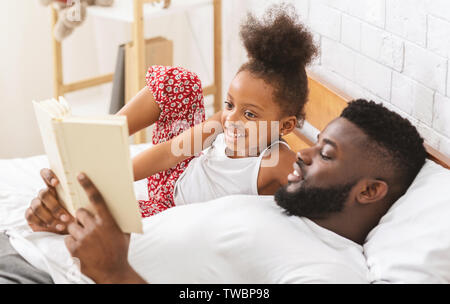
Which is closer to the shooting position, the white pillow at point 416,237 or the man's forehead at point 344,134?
the white pillow at point 416,237

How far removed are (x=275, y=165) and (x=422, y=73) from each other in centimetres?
39

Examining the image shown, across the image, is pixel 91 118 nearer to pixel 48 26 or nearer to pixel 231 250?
pixel 231 250

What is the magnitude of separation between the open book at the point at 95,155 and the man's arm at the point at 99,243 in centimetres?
1

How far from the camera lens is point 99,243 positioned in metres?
1.05

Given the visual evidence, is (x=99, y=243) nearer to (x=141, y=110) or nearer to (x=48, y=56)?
(x=141, y=110)

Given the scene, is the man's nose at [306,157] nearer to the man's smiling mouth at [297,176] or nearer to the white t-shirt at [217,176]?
the man's smiling mouth at [297,176]

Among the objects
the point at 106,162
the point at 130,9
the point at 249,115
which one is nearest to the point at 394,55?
the point at 249,115

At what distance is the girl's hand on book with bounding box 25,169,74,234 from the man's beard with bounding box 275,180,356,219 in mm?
410

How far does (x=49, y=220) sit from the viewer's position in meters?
1.30

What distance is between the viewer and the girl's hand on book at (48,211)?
1.24 m

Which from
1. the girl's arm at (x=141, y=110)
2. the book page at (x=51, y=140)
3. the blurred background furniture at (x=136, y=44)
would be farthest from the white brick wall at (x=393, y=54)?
the book page at (x=51, y=140)

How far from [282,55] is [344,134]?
25 cm

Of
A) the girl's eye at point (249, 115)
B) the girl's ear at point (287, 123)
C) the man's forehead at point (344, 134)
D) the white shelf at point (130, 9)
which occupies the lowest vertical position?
the girl's ear at point (287, 123)

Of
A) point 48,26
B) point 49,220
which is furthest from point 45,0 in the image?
point 49,220
